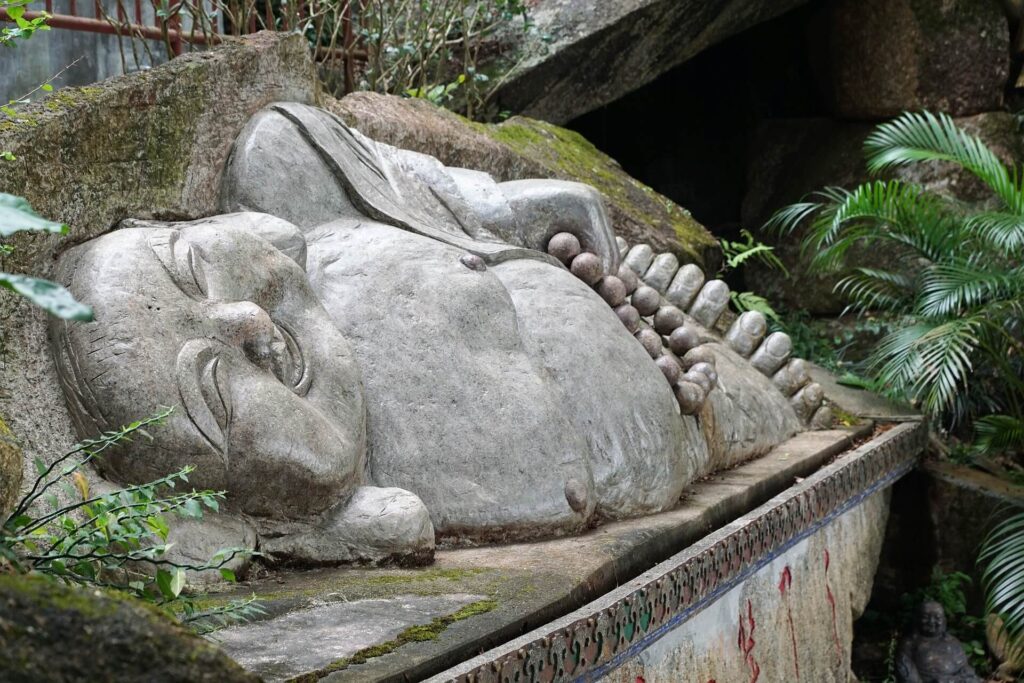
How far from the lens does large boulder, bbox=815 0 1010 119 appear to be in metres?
6.86

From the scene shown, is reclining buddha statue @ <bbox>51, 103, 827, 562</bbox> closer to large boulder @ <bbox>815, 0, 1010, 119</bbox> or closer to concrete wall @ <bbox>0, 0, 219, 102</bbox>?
concrete wall @ <bbox>0, 0, 219, 102</bbox>

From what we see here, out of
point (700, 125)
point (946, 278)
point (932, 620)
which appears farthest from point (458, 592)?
point (700, 125)

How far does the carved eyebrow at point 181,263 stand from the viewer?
2.62m

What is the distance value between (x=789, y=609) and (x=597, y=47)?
10.9 feet

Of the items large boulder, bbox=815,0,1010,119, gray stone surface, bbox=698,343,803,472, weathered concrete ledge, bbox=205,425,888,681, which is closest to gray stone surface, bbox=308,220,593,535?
weathered concrete ledge, bbox=205,425,888,681

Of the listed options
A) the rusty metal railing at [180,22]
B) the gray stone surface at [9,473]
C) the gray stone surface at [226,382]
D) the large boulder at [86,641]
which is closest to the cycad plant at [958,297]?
the rusty metal railing at [180,22]

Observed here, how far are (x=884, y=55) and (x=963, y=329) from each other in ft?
8.55

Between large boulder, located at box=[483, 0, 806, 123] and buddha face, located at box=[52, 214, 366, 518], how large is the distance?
3608 millimetres

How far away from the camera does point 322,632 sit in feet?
6.99

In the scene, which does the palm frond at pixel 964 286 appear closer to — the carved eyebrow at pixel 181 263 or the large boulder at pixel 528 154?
the large boulder at pixel 528 154

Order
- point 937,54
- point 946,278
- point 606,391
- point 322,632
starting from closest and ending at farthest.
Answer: point 322,632 < point 606,391 < point 946,278 < point 937,54

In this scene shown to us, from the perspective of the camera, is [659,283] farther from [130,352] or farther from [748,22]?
[748,22]

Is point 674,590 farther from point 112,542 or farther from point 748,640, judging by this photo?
point 112,542

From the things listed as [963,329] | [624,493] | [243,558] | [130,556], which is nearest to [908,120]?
[963,329]
